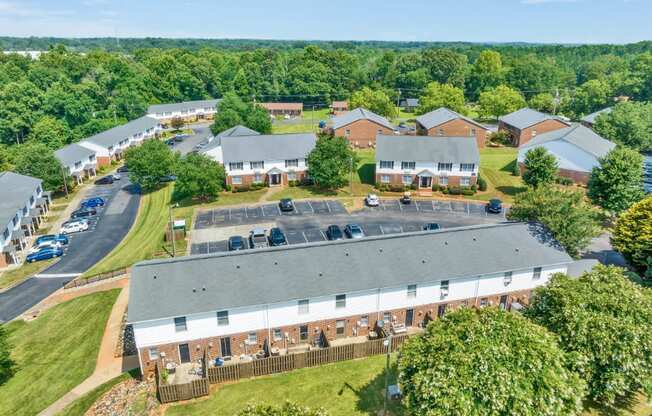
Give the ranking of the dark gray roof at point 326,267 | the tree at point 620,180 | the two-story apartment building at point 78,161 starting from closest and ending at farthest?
1. the dark gray roof at point 326,267
2. the tree at point 620,180
3. the two-story apartment building at point 78,161

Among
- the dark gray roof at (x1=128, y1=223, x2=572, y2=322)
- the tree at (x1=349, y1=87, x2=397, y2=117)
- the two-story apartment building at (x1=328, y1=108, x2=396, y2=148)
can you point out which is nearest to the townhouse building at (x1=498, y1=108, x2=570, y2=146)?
the two-story apartment building at (x1=328, y1=108, x2=396, y2=148)

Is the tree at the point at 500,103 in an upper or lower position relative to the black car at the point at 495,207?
upper

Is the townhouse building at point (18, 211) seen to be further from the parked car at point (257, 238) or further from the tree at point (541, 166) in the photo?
the tree at point (541, 166)

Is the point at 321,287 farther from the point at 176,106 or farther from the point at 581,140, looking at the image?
the point at 176,106

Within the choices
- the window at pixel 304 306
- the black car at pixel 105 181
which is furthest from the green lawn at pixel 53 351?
the black car at pixel 105 181

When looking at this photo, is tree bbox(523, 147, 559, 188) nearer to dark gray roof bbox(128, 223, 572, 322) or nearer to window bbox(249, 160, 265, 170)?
dark gray roof bbox(128, 223, 572, 322)

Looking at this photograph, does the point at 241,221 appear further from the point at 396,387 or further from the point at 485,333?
the point at 485,333
